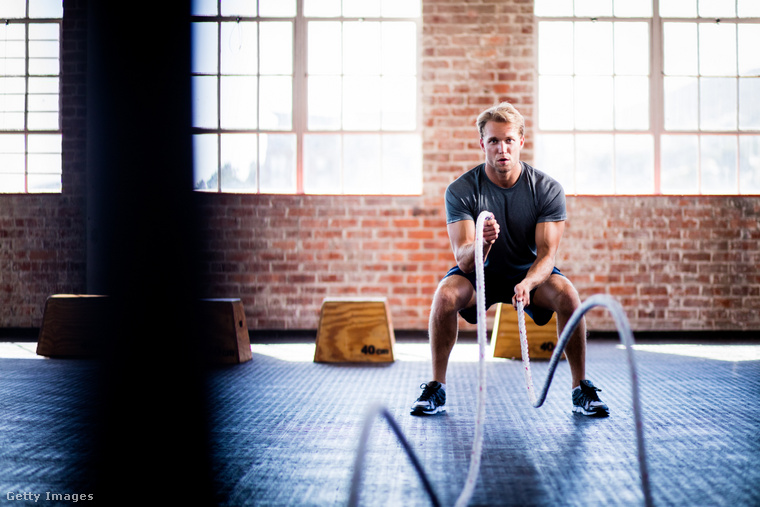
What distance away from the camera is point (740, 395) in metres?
2.59

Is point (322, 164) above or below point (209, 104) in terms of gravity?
below

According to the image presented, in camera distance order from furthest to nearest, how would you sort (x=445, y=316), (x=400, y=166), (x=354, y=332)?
1. (x=400, y=166)
2. (x=354, y=332)
3. (x=445, y=316)

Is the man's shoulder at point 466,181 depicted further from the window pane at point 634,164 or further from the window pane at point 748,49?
the window pane at point 748,49

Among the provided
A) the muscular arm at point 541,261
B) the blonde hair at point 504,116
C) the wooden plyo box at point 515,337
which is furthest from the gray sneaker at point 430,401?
the wooden plyo box at point 515,337

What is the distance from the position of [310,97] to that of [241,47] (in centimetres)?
69

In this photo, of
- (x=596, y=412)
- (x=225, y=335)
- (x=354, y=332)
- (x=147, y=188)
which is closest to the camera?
(x=147, y=188)

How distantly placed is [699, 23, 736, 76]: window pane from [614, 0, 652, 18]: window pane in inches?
17.8

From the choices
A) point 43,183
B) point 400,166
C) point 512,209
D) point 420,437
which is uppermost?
point 400,166

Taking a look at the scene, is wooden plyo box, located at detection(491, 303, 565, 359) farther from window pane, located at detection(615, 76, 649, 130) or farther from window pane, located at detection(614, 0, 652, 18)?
window pane, located at detection(614, 0, 652, 18)

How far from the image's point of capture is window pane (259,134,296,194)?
494 centimetres

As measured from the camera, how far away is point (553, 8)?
484 cm

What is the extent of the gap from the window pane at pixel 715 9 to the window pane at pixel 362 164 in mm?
2780

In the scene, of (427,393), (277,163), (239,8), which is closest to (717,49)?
(277,163)

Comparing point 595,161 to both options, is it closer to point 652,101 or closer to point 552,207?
point 652,101
